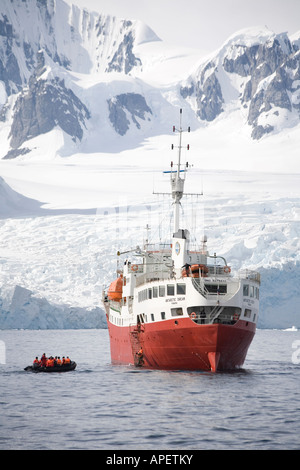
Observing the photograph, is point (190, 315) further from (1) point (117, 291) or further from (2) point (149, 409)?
(1) point (117, 291)

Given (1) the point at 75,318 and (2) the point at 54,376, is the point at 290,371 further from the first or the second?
(1) the point at 75,318

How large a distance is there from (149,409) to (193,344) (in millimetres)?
10562

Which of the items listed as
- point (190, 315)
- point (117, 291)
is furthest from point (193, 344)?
point (117, 291)

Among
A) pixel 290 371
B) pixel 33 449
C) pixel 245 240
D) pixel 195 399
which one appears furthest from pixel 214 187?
pixel 33 449

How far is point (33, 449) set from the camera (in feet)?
99.0

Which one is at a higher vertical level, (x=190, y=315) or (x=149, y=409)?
(x=190, y=315)

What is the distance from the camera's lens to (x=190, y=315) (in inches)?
1900

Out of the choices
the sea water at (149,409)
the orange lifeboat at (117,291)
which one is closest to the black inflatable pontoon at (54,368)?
the sea water at (149,409)

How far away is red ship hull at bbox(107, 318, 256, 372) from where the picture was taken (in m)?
47.8

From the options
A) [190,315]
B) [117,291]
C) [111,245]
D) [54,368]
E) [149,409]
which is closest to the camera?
[149,409]

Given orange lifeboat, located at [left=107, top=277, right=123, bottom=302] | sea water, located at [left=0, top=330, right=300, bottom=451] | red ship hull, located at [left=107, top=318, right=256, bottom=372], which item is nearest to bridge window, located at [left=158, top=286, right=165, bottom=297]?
red ship hull, located at [left=107, top=318, right=256, bottom=372]

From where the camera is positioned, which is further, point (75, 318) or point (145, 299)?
point (75, 318)

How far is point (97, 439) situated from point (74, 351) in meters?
41.3

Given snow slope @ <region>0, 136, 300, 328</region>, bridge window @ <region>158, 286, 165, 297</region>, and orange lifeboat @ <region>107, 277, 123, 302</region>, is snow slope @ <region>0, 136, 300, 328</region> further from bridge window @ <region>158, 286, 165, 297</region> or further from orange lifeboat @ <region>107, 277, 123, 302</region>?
bridge window @ <region>158, 286, 165, 297</region>
